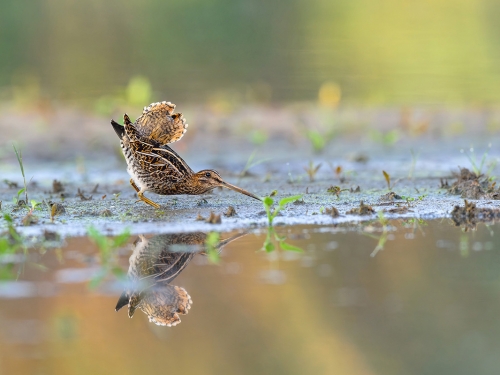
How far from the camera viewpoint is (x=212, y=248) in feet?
18.1

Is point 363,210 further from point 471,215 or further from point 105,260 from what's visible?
point 105,260

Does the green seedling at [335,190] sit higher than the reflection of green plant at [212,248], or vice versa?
the green seedling at [335,190]

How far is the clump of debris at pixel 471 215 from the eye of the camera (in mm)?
6215

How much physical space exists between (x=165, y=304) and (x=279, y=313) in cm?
64

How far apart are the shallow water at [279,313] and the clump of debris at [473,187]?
139 cm

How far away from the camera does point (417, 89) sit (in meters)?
14.6

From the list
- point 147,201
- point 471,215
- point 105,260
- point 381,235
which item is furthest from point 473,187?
point 105,260

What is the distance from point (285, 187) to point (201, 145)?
3.14 metres

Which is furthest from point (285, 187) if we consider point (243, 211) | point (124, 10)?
point (124, 10)

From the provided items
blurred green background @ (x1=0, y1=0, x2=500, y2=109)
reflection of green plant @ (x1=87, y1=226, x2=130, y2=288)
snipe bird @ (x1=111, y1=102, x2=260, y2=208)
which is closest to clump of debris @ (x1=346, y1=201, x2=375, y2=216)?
snipe bird @ (x1=111, y1=102, x2=260, y2=208)

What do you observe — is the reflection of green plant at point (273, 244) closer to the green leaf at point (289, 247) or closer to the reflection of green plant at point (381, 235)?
the green leaf at point (289, 247)

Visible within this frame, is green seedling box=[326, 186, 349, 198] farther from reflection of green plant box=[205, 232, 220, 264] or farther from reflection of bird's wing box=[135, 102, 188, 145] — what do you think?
reflection of green plant box=[205, 232, 220, 264]

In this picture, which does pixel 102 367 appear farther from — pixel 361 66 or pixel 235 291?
pixel 361 66

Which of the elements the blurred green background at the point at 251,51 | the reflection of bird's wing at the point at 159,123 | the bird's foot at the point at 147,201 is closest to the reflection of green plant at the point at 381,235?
the bird's foot at the point at 147,201
